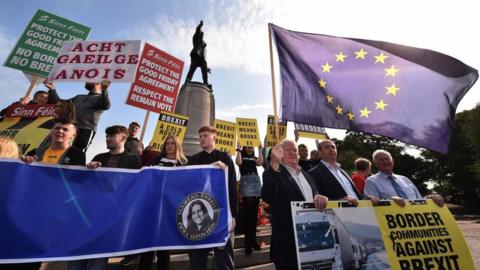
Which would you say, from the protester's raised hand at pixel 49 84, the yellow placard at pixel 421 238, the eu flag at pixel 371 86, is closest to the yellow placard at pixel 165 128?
the protester's raised hand at pixel 49 84

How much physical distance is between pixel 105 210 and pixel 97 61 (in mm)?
3369

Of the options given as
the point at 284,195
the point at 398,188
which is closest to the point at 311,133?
the point at 398,188

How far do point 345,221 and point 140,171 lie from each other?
2.37 m

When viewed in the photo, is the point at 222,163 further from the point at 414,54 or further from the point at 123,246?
the point at 414,54

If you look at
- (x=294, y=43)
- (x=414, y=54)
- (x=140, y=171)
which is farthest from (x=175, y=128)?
(x=414, y=54)

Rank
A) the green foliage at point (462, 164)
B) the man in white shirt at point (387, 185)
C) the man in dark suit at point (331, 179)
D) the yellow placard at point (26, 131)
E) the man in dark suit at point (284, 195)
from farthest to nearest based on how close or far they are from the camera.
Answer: the green foliage at point (462, 164)
the yellow placard at point (26, 131)
the man in white shirt at point (387, 185)
the man in dark suit at point (331, 179)
the man in dark suit at point (284, 195)

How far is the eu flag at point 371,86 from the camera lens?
5.05m

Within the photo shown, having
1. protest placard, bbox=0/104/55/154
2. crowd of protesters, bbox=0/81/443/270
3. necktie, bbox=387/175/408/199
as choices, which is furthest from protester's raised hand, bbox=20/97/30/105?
necktie, bbox=387/175/408/199

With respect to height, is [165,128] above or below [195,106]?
below

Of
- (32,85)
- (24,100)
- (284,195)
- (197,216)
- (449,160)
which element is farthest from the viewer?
(449,160)

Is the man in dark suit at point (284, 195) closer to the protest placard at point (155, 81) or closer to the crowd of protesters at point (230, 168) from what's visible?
the crowd of protesters at point (230, 168)

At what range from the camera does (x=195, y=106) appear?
42.7ft

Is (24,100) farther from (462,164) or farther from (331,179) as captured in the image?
(462,164)

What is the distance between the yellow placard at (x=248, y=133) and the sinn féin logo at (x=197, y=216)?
4.79 meters
